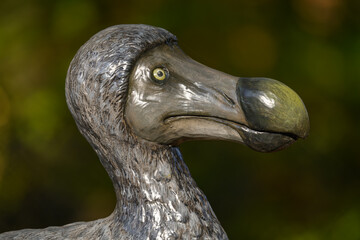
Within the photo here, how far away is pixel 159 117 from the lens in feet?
3.01

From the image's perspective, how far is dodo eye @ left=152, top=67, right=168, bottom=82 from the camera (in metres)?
0.93

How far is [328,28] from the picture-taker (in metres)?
2.27

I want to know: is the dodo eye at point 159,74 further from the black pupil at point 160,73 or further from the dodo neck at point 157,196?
the dodo neck at point 157,196

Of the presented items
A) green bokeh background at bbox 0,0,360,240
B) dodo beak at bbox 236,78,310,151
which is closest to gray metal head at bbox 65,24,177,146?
dodo beak at bbox 236,78,310,151

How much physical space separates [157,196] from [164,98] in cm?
16

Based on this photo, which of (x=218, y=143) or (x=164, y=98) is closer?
(x=164, y=98)

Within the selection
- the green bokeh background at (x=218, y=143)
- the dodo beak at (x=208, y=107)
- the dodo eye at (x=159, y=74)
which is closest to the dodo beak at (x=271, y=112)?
the dodo beak at (x=208, y=107)

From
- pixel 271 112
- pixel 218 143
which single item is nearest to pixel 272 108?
pixel 271 112

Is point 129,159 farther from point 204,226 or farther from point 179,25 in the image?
point 179,25

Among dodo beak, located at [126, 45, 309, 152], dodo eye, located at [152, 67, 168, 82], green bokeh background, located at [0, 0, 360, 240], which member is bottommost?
green bokeh background, located at [0, 0, 360, 240]

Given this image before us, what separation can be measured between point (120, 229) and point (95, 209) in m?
1.23

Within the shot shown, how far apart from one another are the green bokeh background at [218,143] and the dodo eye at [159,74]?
1270mm

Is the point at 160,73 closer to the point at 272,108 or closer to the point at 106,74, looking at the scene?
the point at 106,74

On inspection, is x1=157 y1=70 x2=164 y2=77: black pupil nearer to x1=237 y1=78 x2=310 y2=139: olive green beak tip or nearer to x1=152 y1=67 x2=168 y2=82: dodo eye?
x1=152 y1=67 x2=168 y2=82: dodo eye
